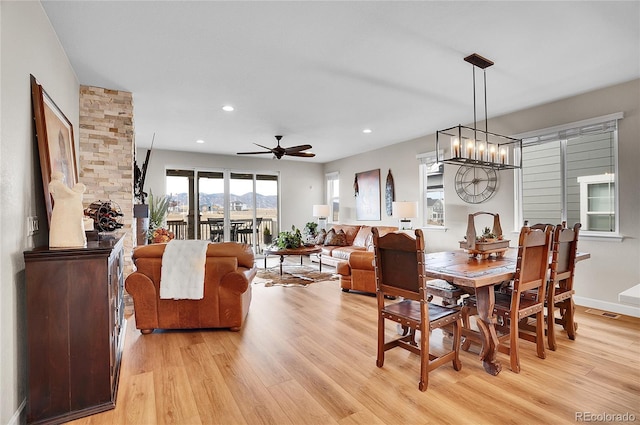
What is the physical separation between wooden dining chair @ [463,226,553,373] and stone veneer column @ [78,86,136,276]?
3.81m

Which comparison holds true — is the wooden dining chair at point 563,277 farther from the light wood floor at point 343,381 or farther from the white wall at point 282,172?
the white wall at point 282,172

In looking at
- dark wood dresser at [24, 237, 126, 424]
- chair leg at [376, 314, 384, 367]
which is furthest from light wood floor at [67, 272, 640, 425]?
dark wood dresser at [24, 237, 126, 424]

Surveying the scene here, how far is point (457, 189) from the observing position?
18.1ft

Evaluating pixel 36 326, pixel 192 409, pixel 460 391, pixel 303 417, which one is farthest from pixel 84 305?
pixel 460 391

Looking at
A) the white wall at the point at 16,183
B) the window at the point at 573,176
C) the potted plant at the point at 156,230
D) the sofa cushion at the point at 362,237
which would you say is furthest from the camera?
the sofa cushion at the point at 362,237

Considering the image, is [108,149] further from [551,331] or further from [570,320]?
[570,320]

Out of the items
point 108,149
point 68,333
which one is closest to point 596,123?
point 68,333

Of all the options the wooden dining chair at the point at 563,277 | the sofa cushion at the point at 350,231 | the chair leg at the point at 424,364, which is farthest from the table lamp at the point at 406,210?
the chair leg at the point at 424,364

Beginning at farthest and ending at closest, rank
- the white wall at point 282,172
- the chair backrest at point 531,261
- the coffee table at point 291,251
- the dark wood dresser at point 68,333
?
the white wall at point 282,172
the coffee table at point 291,251
the chair backrest at point 531,261
the dark wood dresser at point 68,333

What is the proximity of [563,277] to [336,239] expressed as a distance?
4.75 metres

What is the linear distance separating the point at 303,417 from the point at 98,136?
3716mm

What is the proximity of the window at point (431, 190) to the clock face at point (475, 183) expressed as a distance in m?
0.48

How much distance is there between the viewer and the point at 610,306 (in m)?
3.82

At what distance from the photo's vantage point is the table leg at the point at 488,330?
7.81ft
